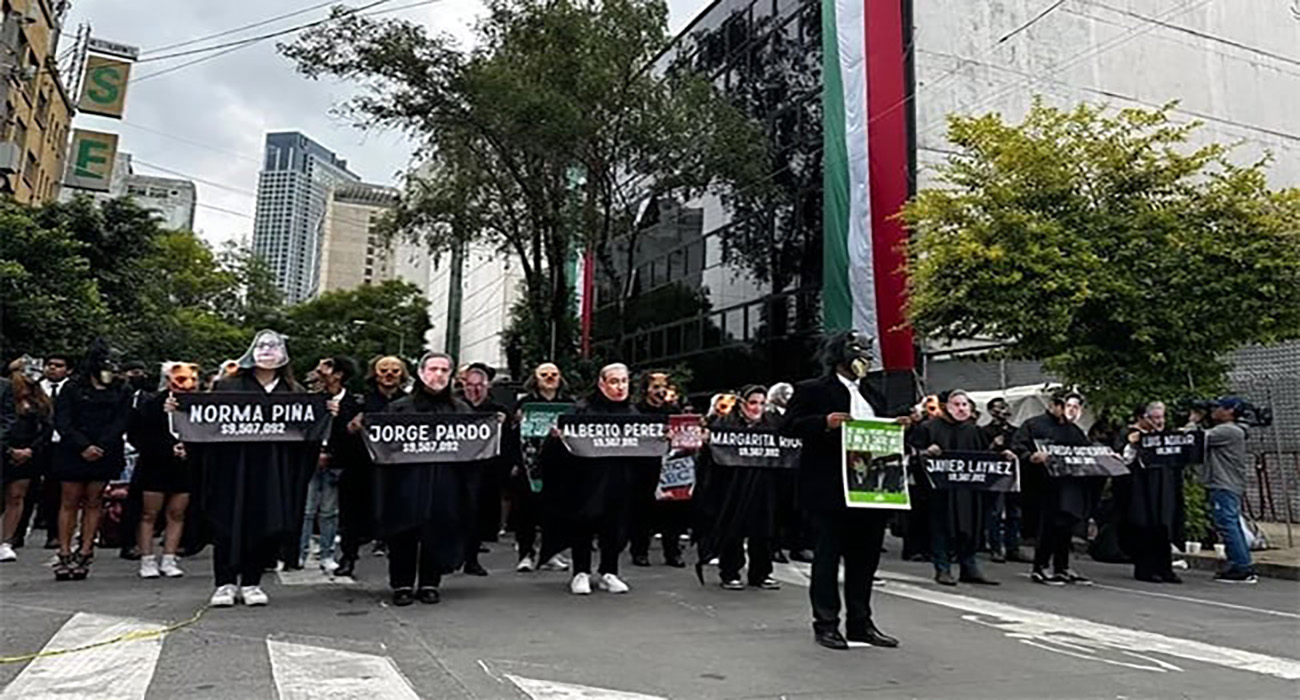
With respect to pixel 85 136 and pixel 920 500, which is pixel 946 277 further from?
pixel 85 136

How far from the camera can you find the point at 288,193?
5266 centimetres

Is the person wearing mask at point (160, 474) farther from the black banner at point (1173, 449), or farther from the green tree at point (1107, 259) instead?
the green tree at point (1107, 259)

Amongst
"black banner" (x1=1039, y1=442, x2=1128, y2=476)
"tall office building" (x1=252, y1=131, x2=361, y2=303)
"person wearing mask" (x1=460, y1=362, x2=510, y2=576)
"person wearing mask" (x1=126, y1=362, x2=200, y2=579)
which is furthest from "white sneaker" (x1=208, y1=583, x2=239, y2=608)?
"tall office building" (x1=252, y1=131, x2=361, y2=303)

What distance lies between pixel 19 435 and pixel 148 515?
247 cm

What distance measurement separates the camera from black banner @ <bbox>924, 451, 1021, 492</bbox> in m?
9.68

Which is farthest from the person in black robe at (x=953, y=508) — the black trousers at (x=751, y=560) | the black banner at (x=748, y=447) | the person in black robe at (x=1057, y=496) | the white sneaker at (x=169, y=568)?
the white sneaker at (x=169, y=568)

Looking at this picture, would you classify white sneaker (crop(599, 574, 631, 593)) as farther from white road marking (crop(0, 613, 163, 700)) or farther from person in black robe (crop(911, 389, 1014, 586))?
white road marking (crop(0, 613, 163, 700))

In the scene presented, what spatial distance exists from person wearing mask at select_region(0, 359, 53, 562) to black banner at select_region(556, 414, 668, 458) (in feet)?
17.9

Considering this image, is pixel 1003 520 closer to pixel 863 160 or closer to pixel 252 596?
pixel 252 596

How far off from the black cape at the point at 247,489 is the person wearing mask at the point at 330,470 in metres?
1.30

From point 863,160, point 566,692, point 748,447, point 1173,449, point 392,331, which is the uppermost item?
point 392,331

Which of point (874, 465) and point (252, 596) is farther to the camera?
A: point (252, 596)

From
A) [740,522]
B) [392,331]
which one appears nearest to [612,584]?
[740,522]

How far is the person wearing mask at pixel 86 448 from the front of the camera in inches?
321
